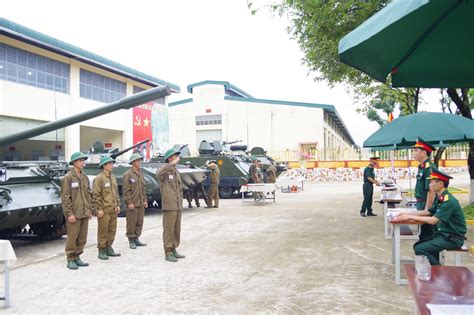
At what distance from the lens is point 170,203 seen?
23.2 feet

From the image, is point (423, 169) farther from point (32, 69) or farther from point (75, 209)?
point (32, 69)

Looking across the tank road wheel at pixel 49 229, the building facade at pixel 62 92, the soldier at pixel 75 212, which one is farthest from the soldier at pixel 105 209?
the building facade at pixel 62 92

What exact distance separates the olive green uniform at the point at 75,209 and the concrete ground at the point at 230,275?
0.35 m

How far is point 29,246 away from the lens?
8.80 meters

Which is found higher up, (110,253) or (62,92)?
(62,92)

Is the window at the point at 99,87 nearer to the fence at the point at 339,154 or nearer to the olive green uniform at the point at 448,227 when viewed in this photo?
the fence at the point at 339,154

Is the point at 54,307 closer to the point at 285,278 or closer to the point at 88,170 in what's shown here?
the point at 285,278

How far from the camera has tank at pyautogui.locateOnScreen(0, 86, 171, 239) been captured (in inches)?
257

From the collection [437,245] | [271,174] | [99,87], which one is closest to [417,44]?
[437,245]

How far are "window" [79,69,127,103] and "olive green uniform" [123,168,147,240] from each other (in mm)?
17934

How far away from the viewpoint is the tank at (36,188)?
257 inches

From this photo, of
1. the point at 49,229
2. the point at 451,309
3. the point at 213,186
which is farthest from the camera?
the point at 213,186

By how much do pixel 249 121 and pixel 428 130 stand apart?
27.3 meters

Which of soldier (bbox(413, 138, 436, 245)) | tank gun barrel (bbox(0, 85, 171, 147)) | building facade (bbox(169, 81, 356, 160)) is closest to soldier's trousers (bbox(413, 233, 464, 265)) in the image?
soldier (bbox(413, 138, 436, 245))
